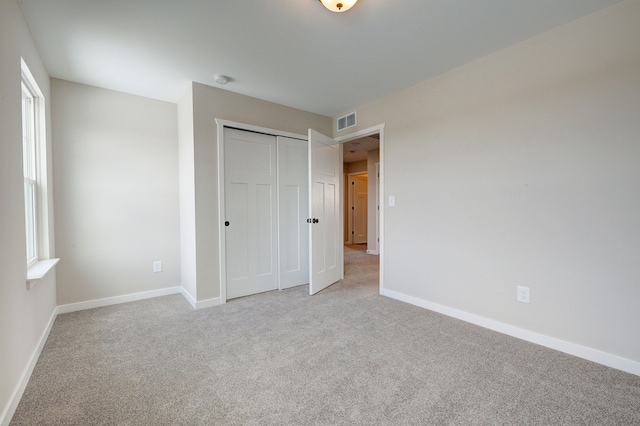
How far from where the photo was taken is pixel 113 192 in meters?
2.99

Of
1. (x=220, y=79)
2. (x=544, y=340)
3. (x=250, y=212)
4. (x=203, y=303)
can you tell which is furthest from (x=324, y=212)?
(x=544, y=340)

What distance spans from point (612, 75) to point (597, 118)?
0.28 meters

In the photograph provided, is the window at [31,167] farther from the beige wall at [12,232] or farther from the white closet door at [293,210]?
the white closet door at [293,210]

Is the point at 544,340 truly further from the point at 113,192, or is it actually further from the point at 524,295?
the point at 113,192

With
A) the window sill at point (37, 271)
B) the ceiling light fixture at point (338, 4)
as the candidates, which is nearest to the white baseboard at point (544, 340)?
the ceiling light fixture at point (338, 4)

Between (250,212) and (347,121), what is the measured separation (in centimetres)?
184

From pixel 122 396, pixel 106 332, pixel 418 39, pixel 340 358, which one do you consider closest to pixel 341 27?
pixel 418 39

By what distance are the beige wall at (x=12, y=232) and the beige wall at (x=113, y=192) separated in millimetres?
1013

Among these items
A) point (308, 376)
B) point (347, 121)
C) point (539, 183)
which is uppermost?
point (347, 121)

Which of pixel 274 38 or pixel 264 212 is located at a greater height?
pixel 274 38

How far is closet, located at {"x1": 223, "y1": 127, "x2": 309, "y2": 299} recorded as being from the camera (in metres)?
3.11

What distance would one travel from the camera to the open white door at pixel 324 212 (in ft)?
10.7

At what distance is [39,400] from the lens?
1.50 metres

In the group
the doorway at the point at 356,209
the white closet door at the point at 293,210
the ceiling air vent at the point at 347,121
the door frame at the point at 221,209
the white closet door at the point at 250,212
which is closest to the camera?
the door frame at the point at 221,209
